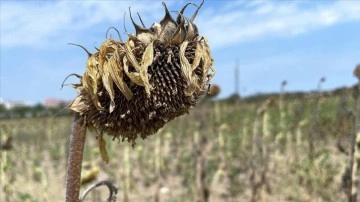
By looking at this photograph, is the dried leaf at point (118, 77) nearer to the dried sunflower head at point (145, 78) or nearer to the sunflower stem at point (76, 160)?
the dried sunflower head at point (145, 78)


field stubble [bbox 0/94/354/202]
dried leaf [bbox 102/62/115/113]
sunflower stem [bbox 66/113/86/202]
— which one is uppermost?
field stubble [bbox 0/94/354/202]

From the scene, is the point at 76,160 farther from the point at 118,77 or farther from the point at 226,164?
A: the point at 226,164

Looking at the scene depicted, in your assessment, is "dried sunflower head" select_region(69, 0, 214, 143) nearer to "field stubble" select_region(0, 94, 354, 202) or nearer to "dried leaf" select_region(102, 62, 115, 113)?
"dried leaf" select_region(102, 62, 115, 113)

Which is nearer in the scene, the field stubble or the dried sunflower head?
the dried sunflower head

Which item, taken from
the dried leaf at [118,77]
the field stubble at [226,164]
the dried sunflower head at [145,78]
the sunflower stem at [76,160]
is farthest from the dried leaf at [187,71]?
the field stubble at [226,164]

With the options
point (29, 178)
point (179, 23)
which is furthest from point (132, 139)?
point (29, 178)

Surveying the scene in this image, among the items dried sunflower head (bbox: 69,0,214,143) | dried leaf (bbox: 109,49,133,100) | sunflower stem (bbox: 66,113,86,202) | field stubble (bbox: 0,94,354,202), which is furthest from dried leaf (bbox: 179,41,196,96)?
field stubble (bbox: 0,94,354,202)

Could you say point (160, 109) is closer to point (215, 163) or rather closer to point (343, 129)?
point (343, 129)

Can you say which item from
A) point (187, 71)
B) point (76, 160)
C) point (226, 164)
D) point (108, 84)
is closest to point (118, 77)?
point (108, 84)

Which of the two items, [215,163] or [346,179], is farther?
[215,163]
